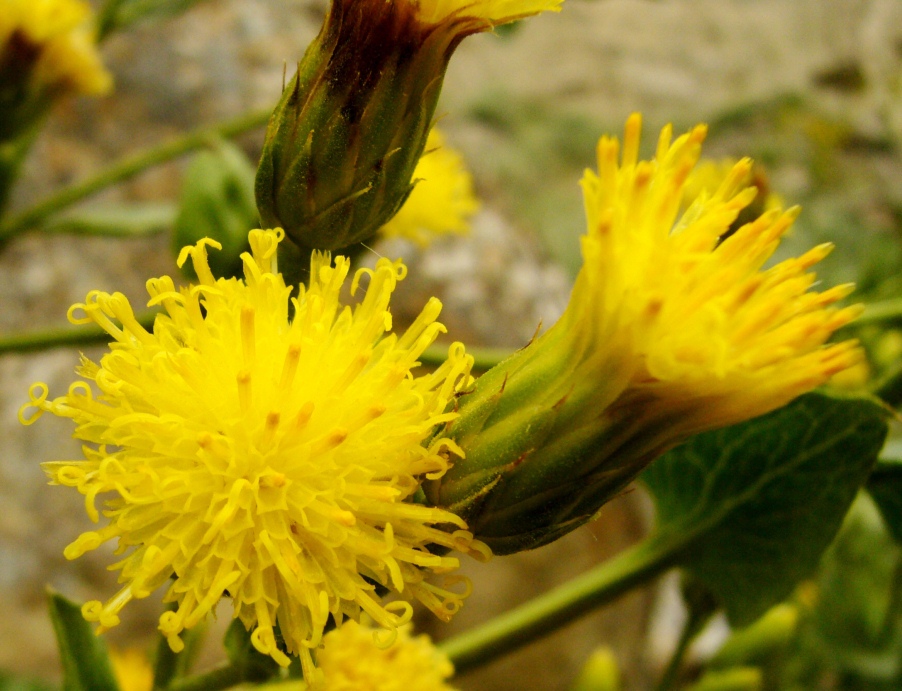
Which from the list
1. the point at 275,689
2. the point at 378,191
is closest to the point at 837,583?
the point at 275,689

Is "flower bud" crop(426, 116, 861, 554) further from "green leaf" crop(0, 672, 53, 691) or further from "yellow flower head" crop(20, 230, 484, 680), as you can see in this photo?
"green leaf" crop(0, 672, 53, 691)

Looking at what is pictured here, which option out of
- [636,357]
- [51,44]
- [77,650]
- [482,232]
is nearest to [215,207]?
[51,44]

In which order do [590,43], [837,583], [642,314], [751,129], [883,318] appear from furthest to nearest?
[590,43] → [751,129] → [837,583] → [883,318] → [642,314]

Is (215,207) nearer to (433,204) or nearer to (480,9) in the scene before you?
(433,204)

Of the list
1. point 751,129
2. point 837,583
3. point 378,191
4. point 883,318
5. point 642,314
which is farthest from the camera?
point 751,129

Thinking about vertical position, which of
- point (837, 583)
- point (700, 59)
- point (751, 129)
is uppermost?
point (700, 59)

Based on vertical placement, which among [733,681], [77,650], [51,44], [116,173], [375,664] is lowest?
[733,681]

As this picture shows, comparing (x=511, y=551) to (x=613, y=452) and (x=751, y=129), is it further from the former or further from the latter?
(x=751, y=129)
